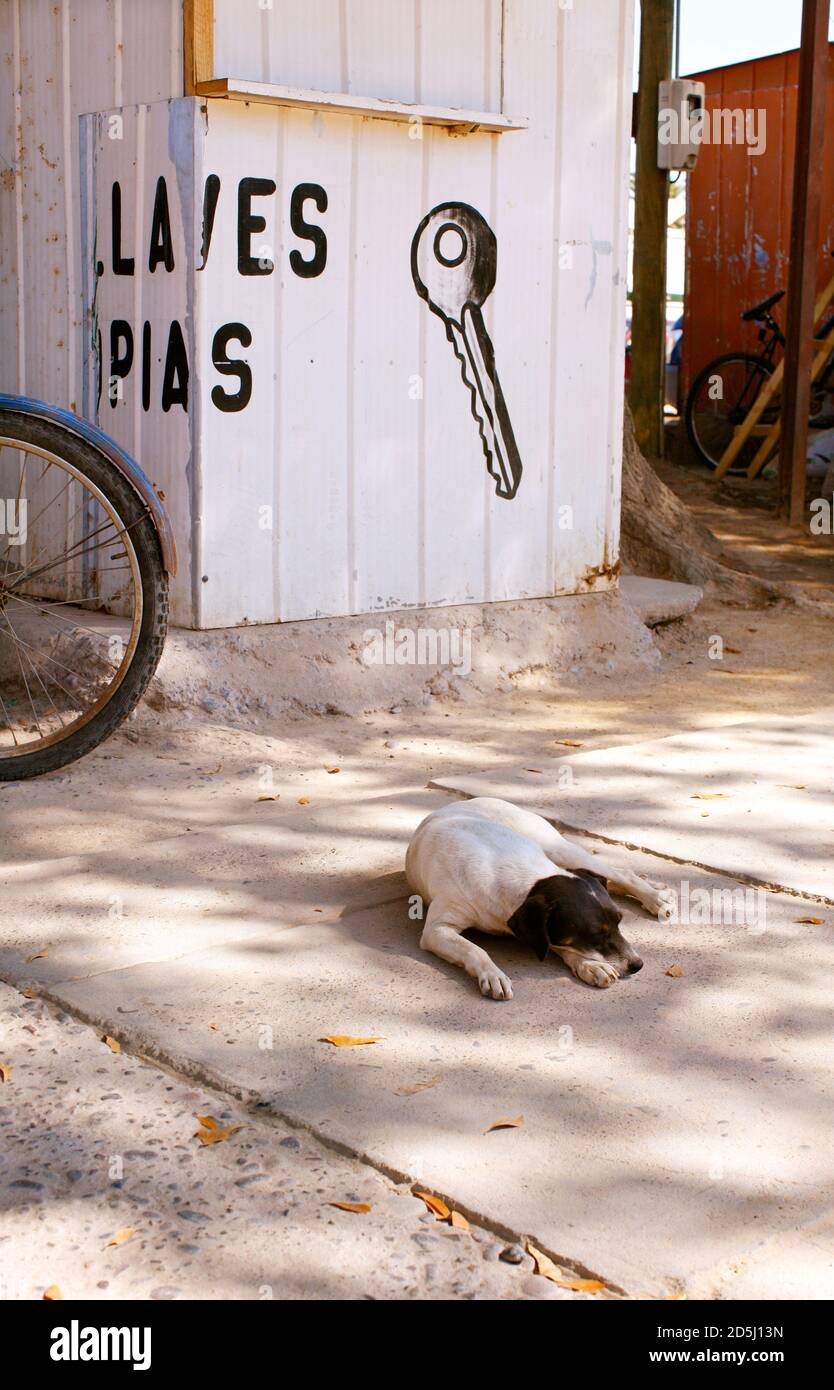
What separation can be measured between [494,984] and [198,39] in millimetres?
3031

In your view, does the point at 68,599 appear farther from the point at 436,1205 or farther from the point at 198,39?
the point at 436,1205

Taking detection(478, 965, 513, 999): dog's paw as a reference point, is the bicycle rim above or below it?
above

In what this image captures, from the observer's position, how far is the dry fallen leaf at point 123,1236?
2.01m

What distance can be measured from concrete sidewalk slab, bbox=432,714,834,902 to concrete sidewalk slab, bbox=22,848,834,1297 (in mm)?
294

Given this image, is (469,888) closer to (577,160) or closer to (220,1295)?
(220,1295)

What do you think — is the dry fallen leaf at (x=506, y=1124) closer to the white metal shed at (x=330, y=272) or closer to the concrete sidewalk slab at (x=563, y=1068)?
the concrete sidewalk slab at (x=563, y=1068)

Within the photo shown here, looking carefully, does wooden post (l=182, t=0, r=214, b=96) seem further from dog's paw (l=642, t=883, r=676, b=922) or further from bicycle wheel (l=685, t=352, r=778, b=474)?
bicycle wheel (l=685, t=352, r=778, b=474)

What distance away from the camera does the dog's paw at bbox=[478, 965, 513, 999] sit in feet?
9.12

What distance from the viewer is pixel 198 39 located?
14.4 feet

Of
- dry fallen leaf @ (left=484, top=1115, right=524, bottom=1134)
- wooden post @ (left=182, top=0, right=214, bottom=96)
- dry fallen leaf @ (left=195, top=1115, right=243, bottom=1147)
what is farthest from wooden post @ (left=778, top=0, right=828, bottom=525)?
dry fallen leaf @ (left=195, top=1115, right=243, bottom=1147)

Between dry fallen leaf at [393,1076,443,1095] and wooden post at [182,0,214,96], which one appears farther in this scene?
wooden post at [182,0,214,96]

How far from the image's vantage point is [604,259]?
563 cm
